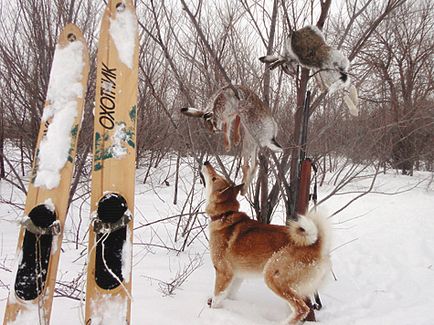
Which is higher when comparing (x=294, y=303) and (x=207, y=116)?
(x=207, y=116)

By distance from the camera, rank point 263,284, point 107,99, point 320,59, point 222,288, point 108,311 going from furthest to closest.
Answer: point 263,284
point 222,288
point 320,59
point 107,99
point 108,311

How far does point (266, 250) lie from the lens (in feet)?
7.02

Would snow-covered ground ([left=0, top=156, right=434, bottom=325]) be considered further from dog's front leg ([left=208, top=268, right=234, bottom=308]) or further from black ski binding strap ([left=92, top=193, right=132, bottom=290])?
black ski binding strap ([left=92, top=193, right=132, bottom=290])

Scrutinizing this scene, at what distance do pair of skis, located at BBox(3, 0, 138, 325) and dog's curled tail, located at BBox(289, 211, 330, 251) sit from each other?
91 centimetres

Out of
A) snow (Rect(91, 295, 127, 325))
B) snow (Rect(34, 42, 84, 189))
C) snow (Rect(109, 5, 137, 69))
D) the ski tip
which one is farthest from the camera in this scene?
the ski tip

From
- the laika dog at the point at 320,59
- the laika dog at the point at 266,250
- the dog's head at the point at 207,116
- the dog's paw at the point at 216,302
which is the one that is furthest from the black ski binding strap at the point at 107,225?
the laika dog at the point at 320,59

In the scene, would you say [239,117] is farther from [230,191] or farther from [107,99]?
[107,99]

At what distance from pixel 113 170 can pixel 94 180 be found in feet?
0.35

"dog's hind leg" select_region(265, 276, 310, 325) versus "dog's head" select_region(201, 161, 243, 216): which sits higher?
"dog's head" select_region(201, 161, 243, 216)

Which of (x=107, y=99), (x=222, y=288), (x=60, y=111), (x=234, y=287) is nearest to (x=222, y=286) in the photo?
(x=222, y=288)

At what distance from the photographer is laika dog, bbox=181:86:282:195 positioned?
1.94 meters

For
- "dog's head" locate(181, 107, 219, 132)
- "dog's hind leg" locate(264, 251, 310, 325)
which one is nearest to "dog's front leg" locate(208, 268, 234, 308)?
"dog's hind leg" locate(264, 251, 310, 325)

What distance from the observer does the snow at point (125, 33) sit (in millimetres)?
2070

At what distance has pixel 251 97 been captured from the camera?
78.2 inches
